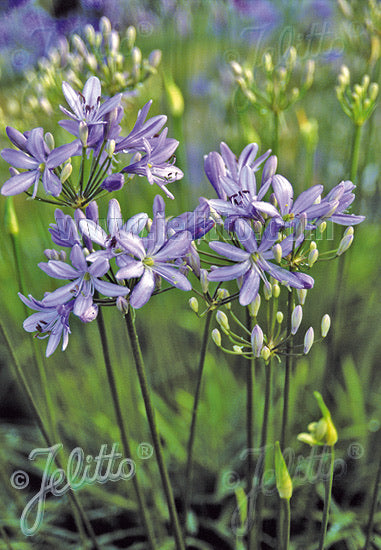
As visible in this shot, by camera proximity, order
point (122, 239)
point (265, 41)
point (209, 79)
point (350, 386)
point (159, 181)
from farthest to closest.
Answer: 1. point (209, 79)
2. point (265, 41)
3. point (350, 386)
4. point (159, 181)
5. point (122, 239)

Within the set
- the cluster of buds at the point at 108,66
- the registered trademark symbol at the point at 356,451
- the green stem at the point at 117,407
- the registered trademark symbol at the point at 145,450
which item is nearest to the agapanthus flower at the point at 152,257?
the green stem at the point at 117,407

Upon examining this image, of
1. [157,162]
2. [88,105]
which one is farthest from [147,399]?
[88,105]

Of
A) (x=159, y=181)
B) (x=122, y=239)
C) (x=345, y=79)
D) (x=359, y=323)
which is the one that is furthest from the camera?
(x=359, y=323)

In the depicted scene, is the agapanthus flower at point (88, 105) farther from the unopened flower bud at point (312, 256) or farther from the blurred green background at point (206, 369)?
the blurred green background at point (206, 369)

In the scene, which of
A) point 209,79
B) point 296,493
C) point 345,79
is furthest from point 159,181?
point 209,79

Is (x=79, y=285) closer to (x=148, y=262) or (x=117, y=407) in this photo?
(x=148, y=262)

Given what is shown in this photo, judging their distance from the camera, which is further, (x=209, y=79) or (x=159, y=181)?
(x=209, y=79)

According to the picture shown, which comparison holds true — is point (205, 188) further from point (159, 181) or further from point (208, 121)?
point (159, 181)
